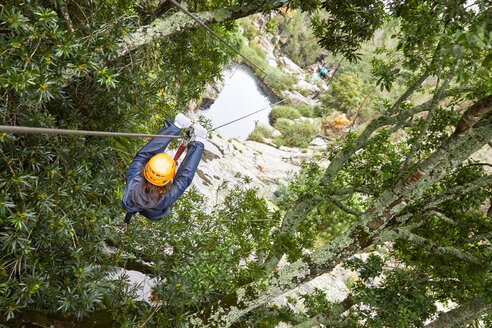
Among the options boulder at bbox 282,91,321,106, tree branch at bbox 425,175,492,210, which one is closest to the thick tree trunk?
tree branch at bbox 425,175,492,210

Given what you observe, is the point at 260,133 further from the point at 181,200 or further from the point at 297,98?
the point at 181,200

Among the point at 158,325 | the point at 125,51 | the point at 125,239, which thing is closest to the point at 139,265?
the point at 125,239

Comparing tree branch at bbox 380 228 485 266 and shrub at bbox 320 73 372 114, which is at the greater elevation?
shrub at bbox 320 73 372 114

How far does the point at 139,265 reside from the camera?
14.3 feet

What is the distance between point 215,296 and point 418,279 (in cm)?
297

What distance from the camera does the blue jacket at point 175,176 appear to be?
2907 millimetres

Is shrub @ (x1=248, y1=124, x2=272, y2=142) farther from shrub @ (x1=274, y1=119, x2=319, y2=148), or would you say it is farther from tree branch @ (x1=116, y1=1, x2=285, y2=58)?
tree branch @ (x1=116, y1=1, x2=285, y2=58)

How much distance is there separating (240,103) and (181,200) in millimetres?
19551

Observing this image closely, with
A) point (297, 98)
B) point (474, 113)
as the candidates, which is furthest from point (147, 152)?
point (297, 98)

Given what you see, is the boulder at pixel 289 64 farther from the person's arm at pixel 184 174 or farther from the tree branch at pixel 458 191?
the person's arm at pixel 184 174

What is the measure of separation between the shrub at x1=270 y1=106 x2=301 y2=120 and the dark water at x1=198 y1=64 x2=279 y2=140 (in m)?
0.85

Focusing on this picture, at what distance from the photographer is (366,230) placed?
3.05 meters

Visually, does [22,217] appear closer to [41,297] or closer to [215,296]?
[41,297]

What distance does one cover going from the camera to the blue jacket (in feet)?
9.54
